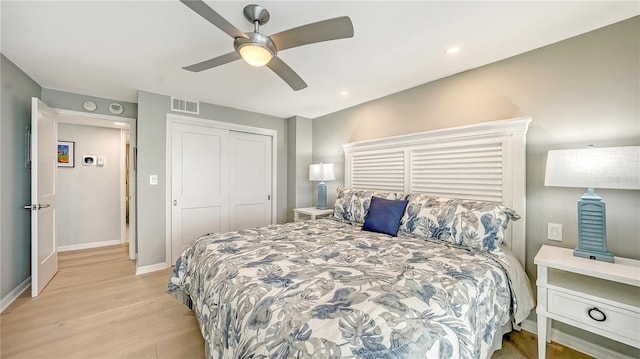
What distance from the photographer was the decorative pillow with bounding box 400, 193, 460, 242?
1.98 meters

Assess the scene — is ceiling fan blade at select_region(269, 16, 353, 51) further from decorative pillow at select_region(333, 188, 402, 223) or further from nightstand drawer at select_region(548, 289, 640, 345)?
nightstand drawer at select_region(548, 289, 640, 345)

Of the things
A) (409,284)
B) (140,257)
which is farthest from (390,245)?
(140,257)

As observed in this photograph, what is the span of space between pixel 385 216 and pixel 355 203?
56cm

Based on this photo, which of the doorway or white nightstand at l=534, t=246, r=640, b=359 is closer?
white nightstand at l=534, t=246, r=640, b=359

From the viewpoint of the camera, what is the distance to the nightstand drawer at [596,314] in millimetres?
1286

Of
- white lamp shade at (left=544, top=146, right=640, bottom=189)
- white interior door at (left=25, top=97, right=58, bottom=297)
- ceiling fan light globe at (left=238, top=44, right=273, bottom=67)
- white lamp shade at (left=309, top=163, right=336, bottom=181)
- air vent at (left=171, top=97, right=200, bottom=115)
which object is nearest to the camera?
white lamp shade at (left=544, top=146, right=640, bottom=189)

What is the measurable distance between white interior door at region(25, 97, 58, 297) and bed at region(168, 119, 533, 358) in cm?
173

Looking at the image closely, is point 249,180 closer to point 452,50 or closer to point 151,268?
point 151,268

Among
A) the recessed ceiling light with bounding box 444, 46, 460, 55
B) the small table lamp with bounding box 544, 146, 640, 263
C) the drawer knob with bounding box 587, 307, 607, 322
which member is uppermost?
the recessed ceiling light with bounding box 444, 46, 460, 55

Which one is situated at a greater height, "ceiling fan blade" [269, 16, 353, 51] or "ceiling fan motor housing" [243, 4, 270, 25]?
"ceiling fan motor housing" [243, 4, 270, 25]

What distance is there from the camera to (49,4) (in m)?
1.58

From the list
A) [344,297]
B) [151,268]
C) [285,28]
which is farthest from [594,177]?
[151,268]

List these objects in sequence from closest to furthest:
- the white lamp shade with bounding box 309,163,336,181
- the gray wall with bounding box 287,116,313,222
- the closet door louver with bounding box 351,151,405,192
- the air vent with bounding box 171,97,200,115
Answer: the closet door louver with bounding box 351,151,405,192, the air vent with bounding box 171,97,200,115, the white lamp shade with bounding box 309,163,336,181, the gray wall with bounding box 287,116,313,222

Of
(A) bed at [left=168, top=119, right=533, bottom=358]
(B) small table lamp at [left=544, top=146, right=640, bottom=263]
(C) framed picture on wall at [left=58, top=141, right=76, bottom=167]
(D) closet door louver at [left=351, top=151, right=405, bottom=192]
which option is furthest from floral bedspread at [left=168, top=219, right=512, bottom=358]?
(C) framed picture on wall at [left=58, top=141, right=76, bottom=167]
